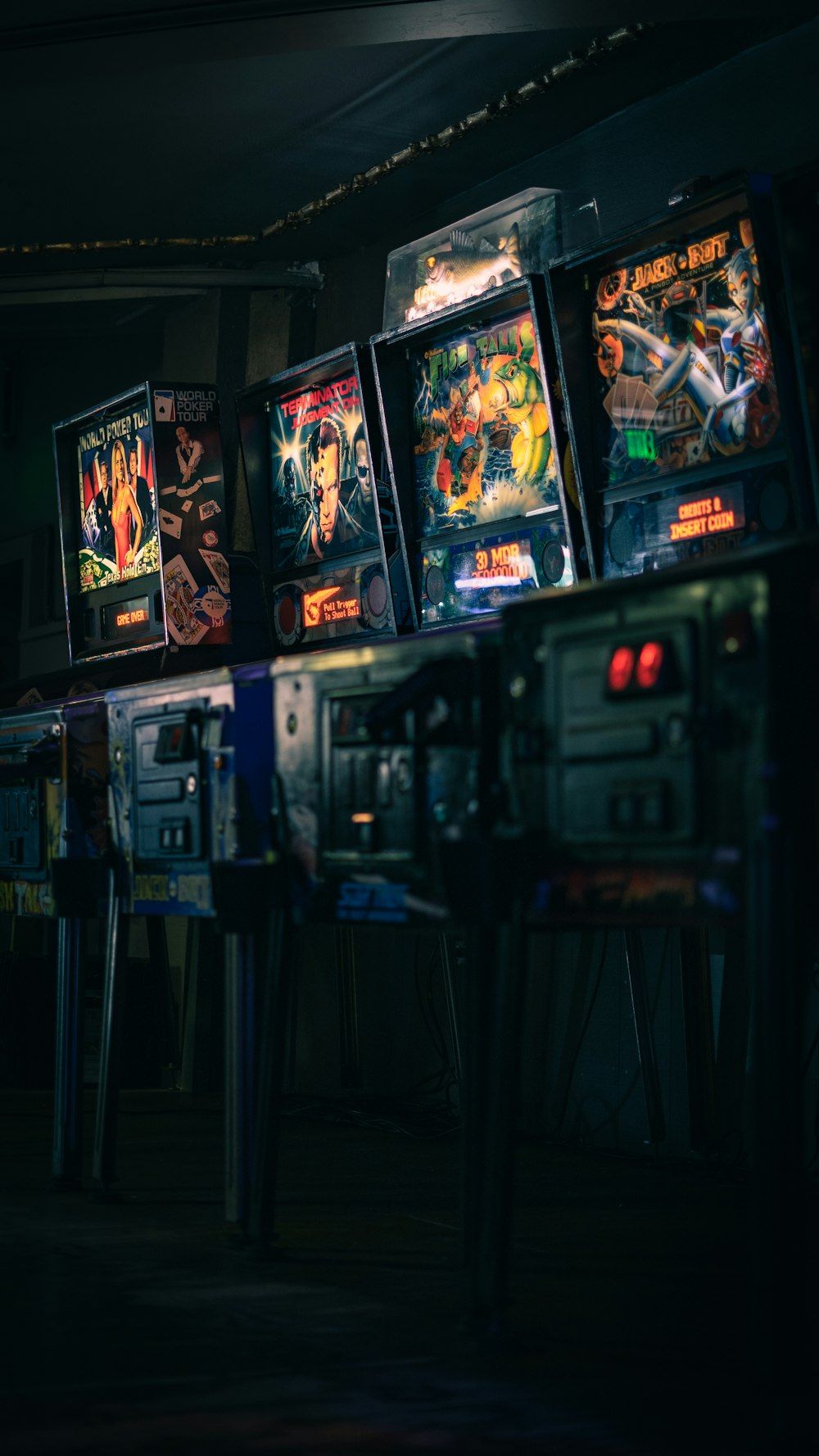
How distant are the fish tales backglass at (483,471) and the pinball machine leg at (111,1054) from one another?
50.4 inches

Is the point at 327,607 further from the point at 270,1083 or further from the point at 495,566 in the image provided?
the point at 270,1083

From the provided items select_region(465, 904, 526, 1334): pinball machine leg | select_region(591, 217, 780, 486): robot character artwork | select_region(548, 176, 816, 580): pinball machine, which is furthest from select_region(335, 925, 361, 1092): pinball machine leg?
select_region(465, 904, 526, 1334): pinball machine leg

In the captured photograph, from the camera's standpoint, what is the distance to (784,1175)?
7.23 ft

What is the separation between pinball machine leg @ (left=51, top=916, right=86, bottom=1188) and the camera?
4348 millimetres

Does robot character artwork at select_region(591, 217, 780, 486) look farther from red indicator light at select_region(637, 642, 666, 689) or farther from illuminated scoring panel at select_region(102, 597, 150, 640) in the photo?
illuminated scoring panel at select_region(102, 597, 150, 640)

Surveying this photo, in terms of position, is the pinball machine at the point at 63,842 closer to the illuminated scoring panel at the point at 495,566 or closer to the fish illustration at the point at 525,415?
the illuminated scoring panel at the point at 495,566

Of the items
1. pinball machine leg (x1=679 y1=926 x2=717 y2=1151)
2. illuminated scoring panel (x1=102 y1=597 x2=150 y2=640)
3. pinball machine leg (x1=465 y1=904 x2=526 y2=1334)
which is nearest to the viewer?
pinball machine leg (x1=465 y1=904 x2=526 y2=1334)

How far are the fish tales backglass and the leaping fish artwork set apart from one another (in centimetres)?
21

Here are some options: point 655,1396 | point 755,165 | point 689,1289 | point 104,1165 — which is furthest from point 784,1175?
point 755,165

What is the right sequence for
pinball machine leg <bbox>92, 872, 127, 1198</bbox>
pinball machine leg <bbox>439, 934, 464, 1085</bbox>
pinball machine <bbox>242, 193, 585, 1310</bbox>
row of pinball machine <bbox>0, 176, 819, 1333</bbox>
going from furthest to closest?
pinball machine leg <bbox>439, 934, 464, 1085</bbox>, pinball machine leg <bbox>92, 872, 127, 1198</bbox>, pinball machine <bbox>242, 193, 585, 1310</bbox>, row of pinball machine <bbox>0, 176, 819, 1333</bbox>

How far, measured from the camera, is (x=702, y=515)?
12.3ft

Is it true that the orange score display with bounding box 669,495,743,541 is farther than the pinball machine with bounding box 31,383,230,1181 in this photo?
No

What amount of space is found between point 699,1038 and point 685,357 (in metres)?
1.90

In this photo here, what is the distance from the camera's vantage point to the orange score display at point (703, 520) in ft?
12.0
